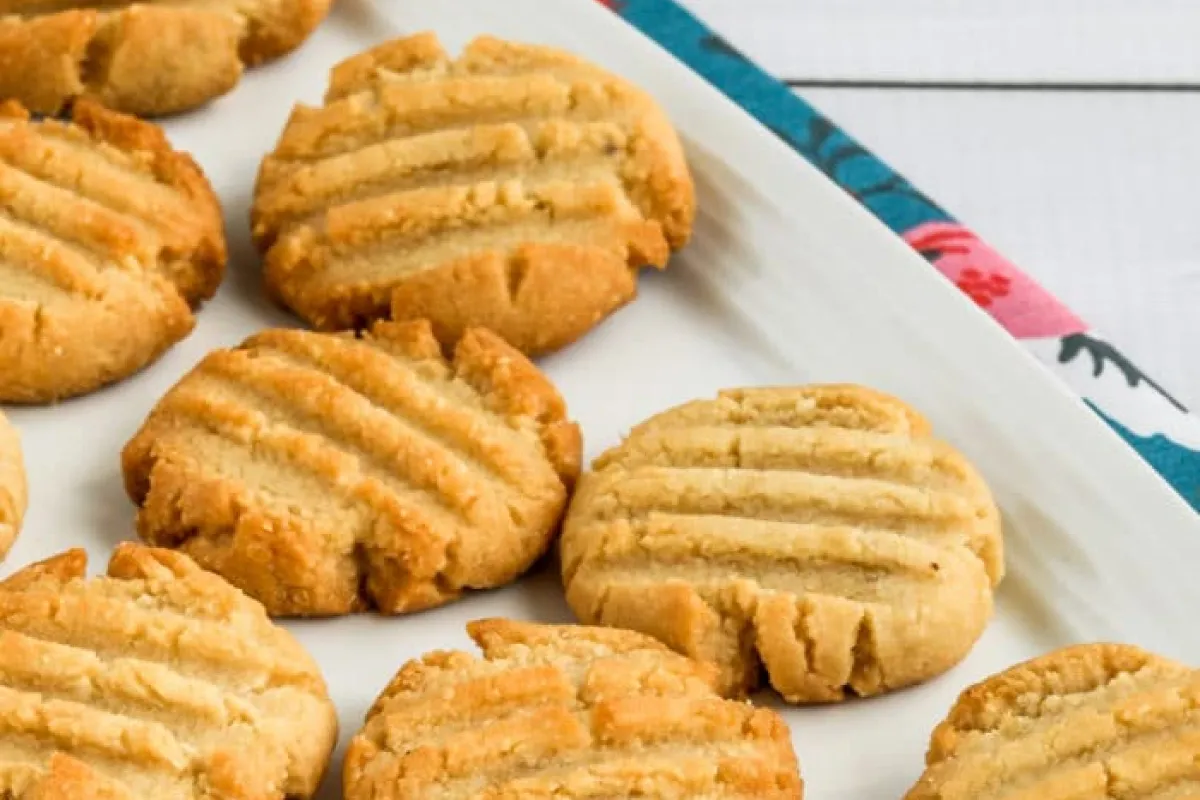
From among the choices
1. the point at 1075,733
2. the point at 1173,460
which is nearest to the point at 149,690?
the point at 1075,733

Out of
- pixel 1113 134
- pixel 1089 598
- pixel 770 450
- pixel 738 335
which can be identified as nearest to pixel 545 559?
pixel 770 450

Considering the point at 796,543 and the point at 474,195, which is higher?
the point at 474,195

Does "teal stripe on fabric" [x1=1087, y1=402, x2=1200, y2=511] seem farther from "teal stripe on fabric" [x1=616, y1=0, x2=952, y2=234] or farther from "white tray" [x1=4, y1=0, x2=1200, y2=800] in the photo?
"teal stripe on fabric" [x1=616, y1=0, x2=952, y2=234]

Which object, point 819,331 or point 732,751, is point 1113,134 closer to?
point 819,331

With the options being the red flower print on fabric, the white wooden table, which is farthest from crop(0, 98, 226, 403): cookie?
the white wooden table

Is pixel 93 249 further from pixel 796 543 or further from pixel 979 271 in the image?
pixel 979 271

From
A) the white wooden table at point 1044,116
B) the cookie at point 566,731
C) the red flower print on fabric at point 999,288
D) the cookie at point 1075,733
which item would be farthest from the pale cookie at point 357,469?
the white wooden table at point 1044,116
